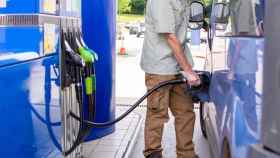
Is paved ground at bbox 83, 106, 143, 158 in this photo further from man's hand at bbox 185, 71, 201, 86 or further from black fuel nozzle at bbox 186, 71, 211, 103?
man's hand at bbox 185, 71, 201, 86

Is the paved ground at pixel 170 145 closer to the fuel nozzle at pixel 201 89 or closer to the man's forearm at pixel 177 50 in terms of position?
the fuel nozzle at pixel 201 89

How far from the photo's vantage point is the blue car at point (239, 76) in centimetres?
256

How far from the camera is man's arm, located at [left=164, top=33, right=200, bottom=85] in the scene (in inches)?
187

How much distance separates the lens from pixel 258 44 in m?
2.56

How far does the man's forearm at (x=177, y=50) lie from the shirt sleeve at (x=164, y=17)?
7 centimetres

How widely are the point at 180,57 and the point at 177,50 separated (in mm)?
72

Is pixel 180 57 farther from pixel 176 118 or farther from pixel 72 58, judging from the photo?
pixel 72 58

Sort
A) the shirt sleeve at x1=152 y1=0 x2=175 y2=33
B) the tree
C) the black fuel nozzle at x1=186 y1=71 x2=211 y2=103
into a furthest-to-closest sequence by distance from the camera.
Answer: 1. the tree
2. the black fuel nozzle at x1=186 y1=71 x2=211 y2=103
3. the shirt sleeve at x1=152 y1=0 x2=175 y2=33

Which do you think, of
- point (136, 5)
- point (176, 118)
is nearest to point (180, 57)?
point (176, 118)

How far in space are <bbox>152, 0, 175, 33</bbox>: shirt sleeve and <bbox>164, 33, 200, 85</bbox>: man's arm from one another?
75 millimetres

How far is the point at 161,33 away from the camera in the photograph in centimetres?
480

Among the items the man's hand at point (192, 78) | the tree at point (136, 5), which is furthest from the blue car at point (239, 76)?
the tree at point (136, 5)

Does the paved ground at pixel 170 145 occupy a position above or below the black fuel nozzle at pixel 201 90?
below

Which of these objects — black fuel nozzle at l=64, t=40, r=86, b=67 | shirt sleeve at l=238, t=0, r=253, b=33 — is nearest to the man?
black fuel nozzle at l=64, t=40, r=86, b=67
